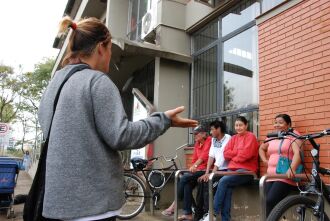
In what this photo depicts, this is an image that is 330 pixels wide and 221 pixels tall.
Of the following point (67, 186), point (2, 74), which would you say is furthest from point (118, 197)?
point (2, 74)

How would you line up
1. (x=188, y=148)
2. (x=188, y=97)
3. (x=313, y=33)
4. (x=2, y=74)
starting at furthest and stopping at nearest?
(x=2, y=74), (x=188, y=97), (x=188, y=148), (x=313, y=33)

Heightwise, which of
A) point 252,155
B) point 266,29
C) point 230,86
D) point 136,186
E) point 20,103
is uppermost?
point 20,103

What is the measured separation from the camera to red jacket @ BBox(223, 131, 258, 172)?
5176 mm

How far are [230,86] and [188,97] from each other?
64.1 inches

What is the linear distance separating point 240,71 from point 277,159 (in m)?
2.45

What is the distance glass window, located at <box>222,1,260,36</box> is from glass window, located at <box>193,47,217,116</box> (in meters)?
0.55

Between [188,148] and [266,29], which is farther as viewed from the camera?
[188,148]

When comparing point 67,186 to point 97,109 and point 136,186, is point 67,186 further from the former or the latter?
point 136,186

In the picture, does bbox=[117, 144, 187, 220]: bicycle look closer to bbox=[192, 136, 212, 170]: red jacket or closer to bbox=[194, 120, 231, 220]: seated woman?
bbox=[192, 136, 212, 170]: red jacket

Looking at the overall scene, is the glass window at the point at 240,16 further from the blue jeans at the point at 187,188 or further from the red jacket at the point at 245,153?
the blue jeans at the point at 187,188

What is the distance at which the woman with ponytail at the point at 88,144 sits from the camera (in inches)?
63.4

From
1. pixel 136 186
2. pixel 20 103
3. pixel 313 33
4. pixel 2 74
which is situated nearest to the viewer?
pixel 313 33

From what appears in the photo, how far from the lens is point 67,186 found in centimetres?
161

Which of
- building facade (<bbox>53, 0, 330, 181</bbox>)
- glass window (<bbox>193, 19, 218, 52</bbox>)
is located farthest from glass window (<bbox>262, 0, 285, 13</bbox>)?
glass window (<bbox>193, 19, 218, 52</bbox>)
